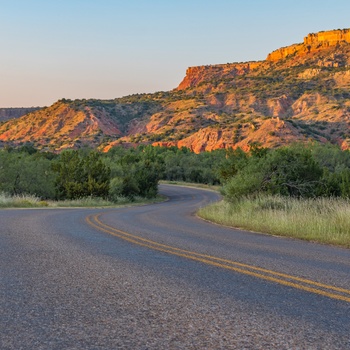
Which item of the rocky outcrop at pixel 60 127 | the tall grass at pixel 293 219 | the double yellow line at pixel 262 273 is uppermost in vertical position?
the rocky outcrop at pixel 60 127

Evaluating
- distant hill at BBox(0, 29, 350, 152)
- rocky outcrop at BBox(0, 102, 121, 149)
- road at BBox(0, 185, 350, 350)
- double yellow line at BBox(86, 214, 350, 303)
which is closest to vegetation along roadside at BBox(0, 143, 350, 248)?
double yellow line at BBox(86, 214, 350, 303)

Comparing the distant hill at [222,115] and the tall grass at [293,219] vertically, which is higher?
the distant hill at [222,115]

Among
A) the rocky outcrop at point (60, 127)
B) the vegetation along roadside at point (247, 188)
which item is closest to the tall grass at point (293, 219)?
the vegetation along roadside at point (247, 188)

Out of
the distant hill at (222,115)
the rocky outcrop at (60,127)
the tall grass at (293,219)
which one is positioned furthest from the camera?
the rocky outcrop at (60,127)

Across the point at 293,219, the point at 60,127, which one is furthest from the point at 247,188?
the point at 60,127

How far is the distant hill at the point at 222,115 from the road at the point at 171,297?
8455cm

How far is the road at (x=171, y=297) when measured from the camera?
4113 mm

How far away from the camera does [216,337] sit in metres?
4.12

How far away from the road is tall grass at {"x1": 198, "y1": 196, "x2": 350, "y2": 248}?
90.3 inches

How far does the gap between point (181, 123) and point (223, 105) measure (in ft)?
65.4

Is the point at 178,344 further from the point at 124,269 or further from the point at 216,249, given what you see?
the point at 216,249

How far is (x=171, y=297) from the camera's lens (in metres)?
5.59

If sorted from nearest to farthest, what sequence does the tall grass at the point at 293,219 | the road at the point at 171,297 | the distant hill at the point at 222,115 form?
the road at the point at 171,297
the tall grass at the point at 293,219
the distant hill at the point at 222,115

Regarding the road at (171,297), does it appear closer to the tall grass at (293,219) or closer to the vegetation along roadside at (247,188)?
the tall grass at (293,219)
